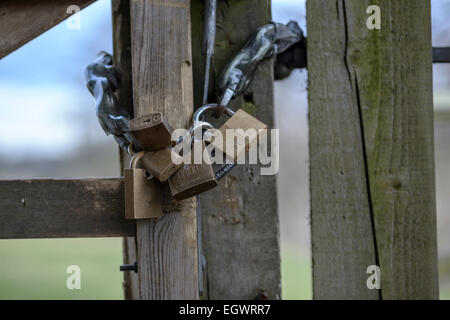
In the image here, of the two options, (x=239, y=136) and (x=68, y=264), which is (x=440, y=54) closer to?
(x=239, y=136)

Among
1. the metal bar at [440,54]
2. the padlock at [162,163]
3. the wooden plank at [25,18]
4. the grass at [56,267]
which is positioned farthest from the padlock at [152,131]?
the grass at [56,267]

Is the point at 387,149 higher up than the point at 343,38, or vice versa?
the point at 343,38

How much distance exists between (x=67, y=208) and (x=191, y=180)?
256mm

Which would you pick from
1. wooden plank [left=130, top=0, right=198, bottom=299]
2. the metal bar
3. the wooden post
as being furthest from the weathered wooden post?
the metal bar

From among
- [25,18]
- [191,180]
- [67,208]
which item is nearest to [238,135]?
[191,180]

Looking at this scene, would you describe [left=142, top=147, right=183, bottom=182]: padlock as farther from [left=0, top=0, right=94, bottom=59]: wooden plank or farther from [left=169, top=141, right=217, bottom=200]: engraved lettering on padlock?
[left=0, top=0, right=94, bottom=59]: wooden plank

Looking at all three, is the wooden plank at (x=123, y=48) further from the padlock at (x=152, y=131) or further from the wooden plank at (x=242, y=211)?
the padlock at (x=152, y=131)

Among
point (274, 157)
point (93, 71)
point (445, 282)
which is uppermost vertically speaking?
point (93, 71)

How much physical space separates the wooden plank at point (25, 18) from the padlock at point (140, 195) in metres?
0.31

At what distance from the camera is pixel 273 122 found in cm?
107

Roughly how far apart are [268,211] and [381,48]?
0.51 m

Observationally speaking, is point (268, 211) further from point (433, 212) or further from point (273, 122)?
point (433, 212)

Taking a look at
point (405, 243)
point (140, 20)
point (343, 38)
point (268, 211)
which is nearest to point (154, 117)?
point (140, 20)

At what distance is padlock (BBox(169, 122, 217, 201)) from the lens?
2.37 ft
